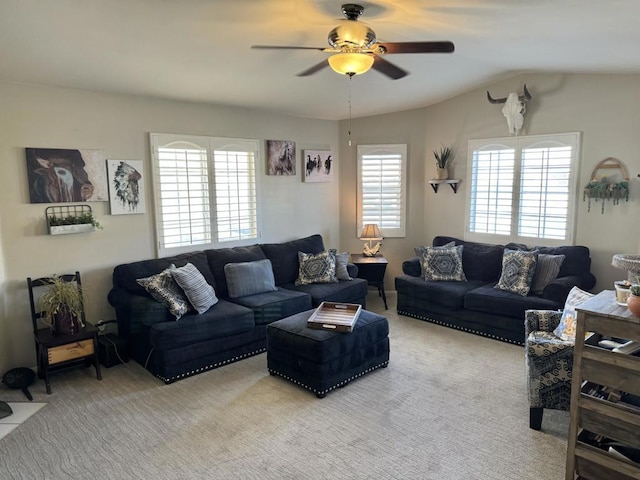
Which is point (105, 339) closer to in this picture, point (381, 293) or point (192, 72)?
point (192, 72)

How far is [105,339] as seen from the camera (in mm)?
4219

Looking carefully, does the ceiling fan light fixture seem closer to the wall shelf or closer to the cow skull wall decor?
the cow skull wall decor

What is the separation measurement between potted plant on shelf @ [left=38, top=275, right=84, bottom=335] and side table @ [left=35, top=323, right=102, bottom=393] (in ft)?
0.23

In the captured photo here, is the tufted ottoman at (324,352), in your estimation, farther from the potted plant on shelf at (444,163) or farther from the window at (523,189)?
the potted plant on shelf at (444,163)

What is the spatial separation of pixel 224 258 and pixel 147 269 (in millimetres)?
854

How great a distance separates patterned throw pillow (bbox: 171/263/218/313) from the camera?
416 cm

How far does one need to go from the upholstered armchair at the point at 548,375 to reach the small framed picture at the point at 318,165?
3877 millimetres

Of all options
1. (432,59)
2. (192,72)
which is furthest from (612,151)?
(192,72)

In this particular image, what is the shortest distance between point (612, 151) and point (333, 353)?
359cm

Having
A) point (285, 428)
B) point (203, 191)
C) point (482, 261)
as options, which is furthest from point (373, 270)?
point (285, 428)

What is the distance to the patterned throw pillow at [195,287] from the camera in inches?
164

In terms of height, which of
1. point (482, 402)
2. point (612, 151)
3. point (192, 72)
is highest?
point (192, 72)

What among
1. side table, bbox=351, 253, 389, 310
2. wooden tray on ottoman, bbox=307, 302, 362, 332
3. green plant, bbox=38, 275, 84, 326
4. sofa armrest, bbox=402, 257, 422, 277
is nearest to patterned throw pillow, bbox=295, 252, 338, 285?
side table, bbox=351, 253, 389, 310

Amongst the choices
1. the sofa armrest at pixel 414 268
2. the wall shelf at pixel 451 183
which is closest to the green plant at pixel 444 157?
the wall shelf at pixel 451 183
